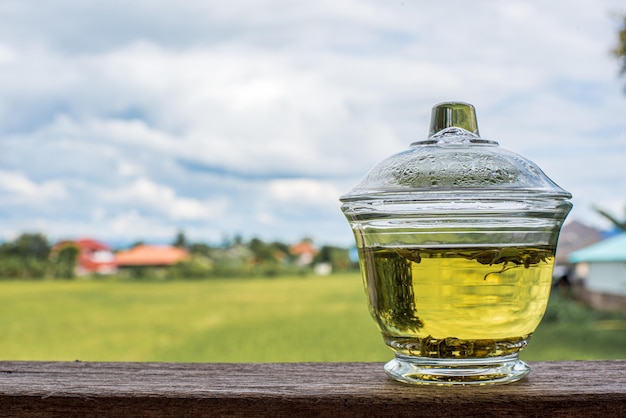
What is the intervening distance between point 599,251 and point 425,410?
1192 cm

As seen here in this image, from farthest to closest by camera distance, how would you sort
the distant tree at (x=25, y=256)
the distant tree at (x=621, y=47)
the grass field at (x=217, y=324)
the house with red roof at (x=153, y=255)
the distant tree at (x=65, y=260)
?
the house with red roof at (x=153, y=255)
the distant tree at (x=65, y=260)
the distant tree at (x=25, y=256)
the grass field at (x=217, y=324)
the distant tree at (x=621, y=47)

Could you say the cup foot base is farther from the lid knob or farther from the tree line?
the tree line

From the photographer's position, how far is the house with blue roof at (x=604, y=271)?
11.4 m

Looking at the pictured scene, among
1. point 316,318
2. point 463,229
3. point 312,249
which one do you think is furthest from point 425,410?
point 312,249

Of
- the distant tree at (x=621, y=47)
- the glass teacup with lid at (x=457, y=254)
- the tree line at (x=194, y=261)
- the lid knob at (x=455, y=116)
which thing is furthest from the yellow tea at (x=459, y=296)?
the tree line at (x=194, y=261)

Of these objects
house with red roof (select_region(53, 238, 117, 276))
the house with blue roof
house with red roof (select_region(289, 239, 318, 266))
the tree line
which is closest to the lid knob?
the house with blue roof

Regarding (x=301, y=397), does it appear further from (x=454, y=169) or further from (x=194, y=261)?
(x=194, y=261)

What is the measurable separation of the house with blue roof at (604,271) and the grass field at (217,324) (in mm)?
339

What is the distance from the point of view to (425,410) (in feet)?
1.94

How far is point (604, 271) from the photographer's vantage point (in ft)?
42.1

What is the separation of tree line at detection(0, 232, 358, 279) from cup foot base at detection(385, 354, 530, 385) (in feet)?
57.2

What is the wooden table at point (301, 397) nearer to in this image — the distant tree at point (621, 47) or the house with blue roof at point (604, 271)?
the distant tree at point (621, 47)

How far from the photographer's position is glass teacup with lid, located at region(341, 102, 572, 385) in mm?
604

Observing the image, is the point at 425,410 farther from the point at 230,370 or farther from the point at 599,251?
the point at 599,251
